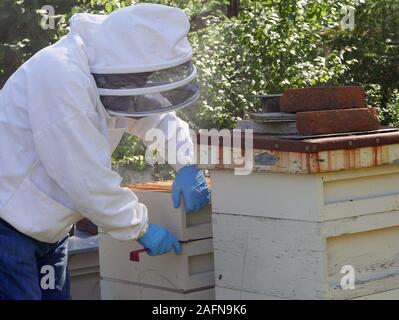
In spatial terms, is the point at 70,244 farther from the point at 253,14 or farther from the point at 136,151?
the point at 253,14

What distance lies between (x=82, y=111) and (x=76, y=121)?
1.6 inches

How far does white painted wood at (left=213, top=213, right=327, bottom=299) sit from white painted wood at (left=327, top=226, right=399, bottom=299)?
60 mm

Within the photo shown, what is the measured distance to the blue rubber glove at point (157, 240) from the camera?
2867mm

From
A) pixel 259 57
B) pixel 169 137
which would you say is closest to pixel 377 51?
pixel 259 57

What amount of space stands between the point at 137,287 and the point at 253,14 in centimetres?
250

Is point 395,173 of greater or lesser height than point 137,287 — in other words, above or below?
above

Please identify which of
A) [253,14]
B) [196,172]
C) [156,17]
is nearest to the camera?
[156,17]

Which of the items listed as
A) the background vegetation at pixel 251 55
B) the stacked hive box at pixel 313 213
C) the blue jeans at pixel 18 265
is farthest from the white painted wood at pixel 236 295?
the background vegetation at pixel 251 55

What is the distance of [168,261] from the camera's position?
311 centimetres

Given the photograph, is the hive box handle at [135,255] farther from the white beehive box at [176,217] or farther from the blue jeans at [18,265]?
the blue jeans at [18,265]

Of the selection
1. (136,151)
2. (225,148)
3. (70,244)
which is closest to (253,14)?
(136,151)

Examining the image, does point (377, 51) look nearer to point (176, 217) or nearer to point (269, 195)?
point (176, 217)

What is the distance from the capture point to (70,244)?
150 inches

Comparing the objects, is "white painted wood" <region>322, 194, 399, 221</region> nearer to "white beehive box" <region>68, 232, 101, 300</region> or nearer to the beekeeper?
the beekeeper
